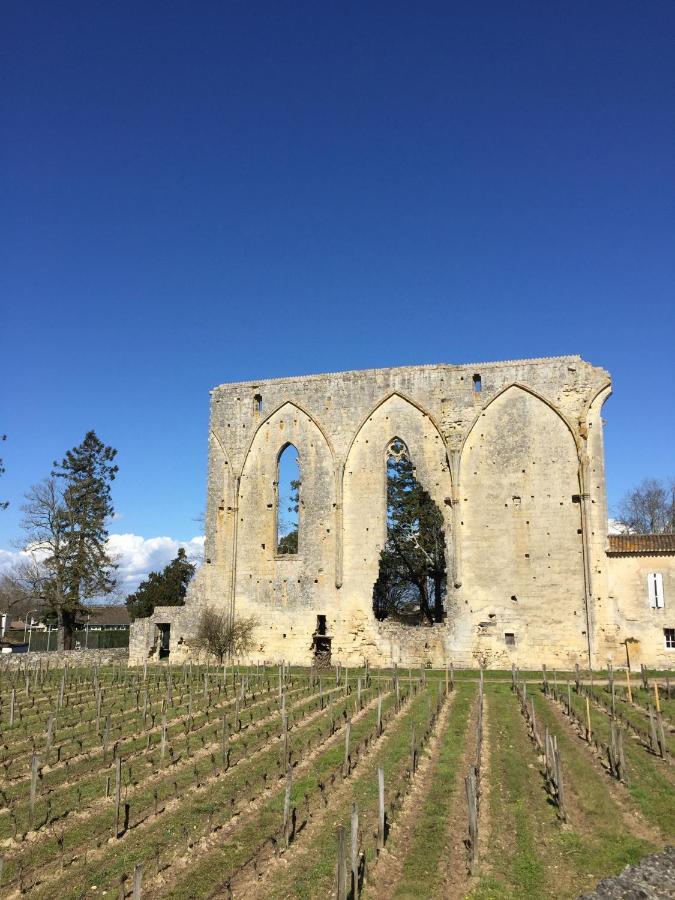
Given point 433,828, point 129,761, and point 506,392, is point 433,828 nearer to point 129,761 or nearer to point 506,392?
point 129,761

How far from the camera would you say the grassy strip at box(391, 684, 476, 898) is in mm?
8391

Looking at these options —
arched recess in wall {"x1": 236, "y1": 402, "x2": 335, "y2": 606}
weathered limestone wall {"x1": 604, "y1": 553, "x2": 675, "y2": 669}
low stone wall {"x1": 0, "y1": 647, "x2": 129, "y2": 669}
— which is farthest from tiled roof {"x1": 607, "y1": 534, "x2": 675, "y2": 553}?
low stone wall {"x1": 0, "y1": 647, "x2": 129, "y2": 669}

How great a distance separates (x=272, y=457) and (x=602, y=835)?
2270 centimetres

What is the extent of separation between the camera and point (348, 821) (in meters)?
10.2

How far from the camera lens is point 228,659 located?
95.4 feet

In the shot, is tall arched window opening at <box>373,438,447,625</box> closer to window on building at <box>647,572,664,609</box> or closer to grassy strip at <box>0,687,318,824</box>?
window on building at <box>647,572,664,609</box>

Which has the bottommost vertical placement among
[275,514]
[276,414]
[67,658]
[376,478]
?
[67,658]

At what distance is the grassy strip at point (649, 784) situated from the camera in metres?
10.4

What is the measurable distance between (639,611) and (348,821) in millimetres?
18274

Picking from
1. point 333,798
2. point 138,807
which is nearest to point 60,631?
point 138,807

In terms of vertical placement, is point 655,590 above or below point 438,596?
above

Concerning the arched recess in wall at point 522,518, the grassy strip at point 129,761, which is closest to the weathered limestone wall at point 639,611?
the arched recess in wall at point 522,518

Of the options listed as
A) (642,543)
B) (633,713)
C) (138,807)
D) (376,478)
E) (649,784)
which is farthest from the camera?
(376,478)

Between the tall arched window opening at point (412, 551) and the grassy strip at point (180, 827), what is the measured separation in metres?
17.6
